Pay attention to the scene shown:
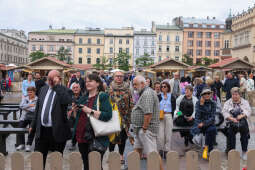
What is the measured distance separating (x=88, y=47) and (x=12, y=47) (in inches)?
1176

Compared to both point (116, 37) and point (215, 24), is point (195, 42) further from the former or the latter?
point (116, 37)

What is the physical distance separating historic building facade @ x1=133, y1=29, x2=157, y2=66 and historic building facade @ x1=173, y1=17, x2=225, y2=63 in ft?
30.0

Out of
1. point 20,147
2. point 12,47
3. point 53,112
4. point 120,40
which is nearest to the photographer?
point 53,112

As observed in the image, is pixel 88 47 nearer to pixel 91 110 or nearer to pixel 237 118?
pixel 237 118

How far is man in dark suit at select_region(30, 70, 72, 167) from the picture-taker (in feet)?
14.1

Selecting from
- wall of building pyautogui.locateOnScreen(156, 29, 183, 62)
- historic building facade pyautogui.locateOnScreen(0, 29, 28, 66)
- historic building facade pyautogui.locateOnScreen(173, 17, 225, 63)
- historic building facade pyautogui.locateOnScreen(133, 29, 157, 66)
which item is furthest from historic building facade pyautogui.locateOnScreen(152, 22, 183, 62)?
historic building facade pyautogui.locateOnScreen(0, 29, 28, 66)

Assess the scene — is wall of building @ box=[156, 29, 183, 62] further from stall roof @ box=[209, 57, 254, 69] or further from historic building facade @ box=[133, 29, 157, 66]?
stall roof @ box=[209, 57, 254, 69]

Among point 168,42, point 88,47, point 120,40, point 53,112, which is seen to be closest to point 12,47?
point 88,47

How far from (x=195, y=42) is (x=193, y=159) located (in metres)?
83.1

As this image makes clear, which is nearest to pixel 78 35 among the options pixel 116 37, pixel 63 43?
pixel 63 43

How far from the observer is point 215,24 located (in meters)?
85.4

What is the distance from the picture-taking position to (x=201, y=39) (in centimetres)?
8356

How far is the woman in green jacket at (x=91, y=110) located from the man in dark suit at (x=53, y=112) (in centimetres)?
29

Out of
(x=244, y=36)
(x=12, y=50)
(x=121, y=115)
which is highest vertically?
(x=12, y=50)
